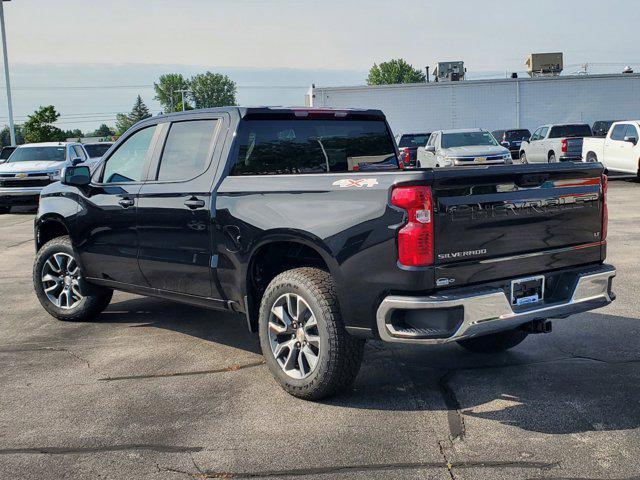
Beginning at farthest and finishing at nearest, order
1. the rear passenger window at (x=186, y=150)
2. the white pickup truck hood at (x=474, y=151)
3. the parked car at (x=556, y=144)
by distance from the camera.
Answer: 1. the parked car at (x=556, y=144)
2. the white pickup truck hood at (x=474, y=151)
3. the rear passenger window at (x=186, y=150)

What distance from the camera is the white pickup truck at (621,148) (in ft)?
70.3

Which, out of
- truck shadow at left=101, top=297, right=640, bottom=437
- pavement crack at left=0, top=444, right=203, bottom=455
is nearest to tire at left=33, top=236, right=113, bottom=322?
truck shadow at left=101, top=297, right=640, bottom=437

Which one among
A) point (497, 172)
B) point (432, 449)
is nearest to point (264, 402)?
point (432, 449)

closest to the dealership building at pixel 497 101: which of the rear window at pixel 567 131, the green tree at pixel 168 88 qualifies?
the rear window at pixel 567 131

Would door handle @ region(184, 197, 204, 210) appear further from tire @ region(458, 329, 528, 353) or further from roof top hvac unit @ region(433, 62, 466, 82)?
roof top hvac unit @ region(433, 62, 466, 82)

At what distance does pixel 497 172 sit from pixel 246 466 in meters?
2.18

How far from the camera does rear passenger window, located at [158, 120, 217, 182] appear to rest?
5.59 meters

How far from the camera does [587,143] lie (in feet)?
78.7

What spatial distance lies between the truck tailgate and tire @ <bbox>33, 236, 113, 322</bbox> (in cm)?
402

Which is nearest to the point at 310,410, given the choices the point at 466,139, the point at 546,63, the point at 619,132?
the point at 466,139

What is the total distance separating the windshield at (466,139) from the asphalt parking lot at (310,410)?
1696cm

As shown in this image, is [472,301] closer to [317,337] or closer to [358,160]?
[317,337]

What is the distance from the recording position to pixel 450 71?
181 feet

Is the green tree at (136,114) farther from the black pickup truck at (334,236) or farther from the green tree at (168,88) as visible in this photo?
the black pickup truck at (334,236)
